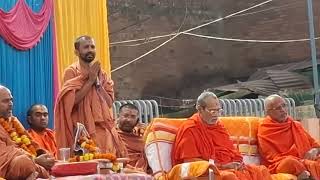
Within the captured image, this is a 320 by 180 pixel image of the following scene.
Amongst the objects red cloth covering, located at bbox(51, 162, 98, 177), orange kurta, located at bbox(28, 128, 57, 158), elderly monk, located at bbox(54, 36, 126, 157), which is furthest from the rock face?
red cloth covering, located at bbox(51, 162, 98, 177)

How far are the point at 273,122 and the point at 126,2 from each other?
8.73 m

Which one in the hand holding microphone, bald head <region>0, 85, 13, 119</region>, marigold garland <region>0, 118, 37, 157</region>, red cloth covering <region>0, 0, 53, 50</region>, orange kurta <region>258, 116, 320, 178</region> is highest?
red cloth covering <region>0, 0, 53, 50</region>

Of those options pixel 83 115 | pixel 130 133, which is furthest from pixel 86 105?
pixel 130 133

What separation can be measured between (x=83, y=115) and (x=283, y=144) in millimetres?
2399

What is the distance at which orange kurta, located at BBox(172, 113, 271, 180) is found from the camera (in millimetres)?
7234

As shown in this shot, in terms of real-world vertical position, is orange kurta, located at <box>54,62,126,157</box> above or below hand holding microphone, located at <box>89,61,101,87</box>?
below

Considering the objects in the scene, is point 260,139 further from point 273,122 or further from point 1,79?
point 1,79

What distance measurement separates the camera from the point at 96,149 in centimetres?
607

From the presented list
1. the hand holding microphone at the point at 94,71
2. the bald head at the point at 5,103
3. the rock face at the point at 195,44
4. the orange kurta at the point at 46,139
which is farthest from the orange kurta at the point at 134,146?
the rock face at the point at 195,44

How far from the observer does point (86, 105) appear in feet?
22.4

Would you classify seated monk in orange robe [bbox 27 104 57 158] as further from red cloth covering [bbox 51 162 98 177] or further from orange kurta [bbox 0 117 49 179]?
red cloth covering [bbox 51 162 98 177]

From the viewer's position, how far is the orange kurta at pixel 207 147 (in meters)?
7.23

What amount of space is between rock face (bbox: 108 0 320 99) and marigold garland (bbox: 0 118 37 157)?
9267 mm

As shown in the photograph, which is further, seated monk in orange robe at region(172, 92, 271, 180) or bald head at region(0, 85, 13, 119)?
seated monk in orange robe at region(172, 92, 271, 180)
